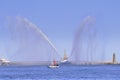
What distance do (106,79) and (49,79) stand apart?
1191cm

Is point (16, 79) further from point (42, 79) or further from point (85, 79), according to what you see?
point (85, 79)

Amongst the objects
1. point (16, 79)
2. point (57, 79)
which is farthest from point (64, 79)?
point (16, 79)

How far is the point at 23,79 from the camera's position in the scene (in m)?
133

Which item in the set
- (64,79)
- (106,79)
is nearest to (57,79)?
(64,79)

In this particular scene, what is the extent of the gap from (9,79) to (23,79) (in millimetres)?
3172

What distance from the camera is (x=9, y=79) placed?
134 meters

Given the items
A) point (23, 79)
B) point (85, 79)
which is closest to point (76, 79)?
point (85, 79)

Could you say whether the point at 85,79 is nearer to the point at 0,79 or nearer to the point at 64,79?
the point at 64,79

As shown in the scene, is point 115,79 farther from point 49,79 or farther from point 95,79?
point 49,79

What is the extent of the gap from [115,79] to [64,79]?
420 inches

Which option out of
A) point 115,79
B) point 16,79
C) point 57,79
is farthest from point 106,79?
point 16,79

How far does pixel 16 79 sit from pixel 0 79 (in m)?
3.43

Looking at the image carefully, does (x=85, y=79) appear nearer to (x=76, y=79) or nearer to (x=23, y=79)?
(x=76, y=79)

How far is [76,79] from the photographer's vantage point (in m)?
130
